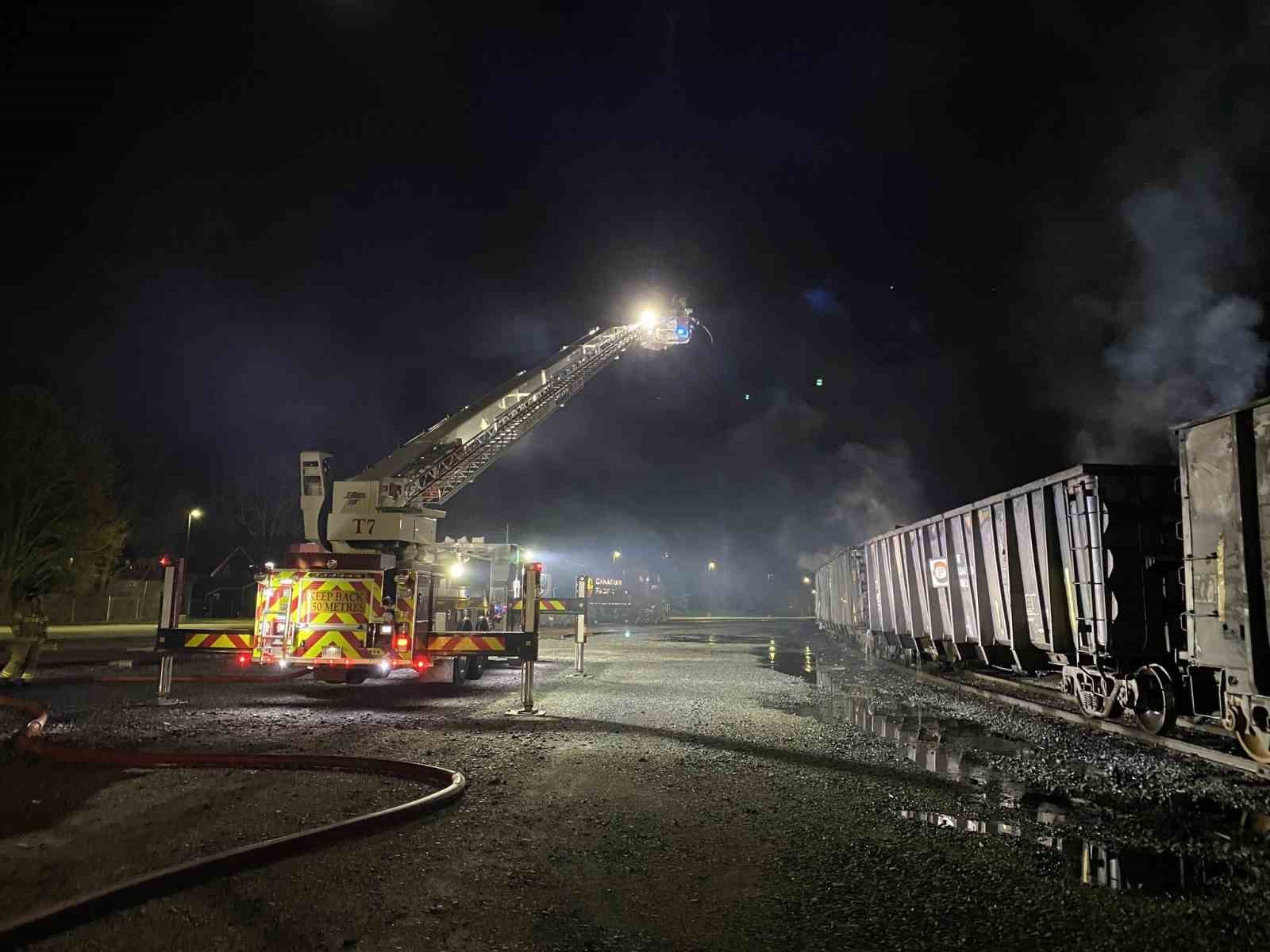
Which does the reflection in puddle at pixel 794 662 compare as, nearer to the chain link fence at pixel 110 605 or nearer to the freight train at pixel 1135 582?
the freight train at pixel 1135 582

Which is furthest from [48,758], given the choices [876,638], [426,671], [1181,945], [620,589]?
[620,589]

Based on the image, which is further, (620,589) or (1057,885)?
(620,589)

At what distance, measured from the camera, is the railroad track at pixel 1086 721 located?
6965 millimetres

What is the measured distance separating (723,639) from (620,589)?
1816cm

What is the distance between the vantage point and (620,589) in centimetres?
4666

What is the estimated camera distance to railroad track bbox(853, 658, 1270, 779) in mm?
6965

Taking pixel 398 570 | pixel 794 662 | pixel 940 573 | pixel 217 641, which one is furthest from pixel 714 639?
pixel 217 641

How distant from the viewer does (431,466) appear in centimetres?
1262

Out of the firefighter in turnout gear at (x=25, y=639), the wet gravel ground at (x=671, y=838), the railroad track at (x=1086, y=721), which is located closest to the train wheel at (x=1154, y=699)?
the railroad track at (x=1086, y=721)

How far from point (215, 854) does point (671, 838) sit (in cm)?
257

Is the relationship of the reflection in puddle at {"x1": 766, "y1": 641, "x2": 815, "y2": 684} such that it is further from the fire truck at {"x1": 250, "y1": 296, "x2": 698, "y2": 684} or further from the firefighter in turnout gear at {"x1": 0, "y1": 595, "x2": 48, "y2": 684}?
the firefighter in turnout gear at {"x1": 0, "y1": 595, "x2": 48, "y2": 684}

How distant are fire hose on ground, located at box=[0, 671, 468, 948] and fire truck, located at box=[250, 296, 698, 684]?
119 inches

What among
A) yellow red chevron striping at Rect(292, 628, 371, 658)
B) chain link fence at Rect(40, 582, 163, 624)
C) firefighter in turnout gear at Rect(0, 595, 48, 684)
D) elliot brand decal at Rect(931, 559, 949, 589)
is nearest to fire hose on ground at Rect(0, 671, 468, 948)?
yellow red chevron striping at Rect(292, 628, 371, 658)

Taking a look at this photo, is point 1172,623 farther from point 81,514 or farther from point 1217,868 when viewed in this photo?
point 81,514
